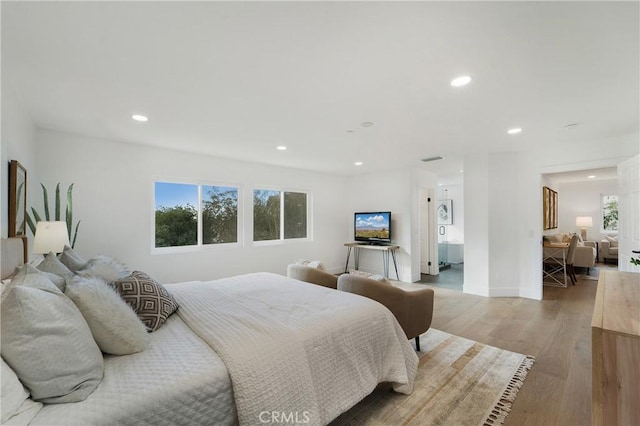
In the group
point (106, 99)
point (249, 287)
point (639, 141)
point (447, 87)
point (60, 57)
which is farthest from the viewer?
point (639, 141)

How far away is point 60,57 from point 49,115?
1.50m

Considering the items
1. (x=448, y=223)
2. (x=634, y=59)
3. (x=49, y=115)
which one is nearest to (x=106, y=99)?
(x=49, y=115)

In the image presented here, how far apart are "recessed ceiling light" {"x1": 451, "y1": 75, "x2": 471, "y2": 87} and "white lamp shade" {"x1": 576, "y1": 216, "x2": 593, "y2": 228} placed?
8429mm

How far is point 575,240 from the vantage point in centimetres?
548

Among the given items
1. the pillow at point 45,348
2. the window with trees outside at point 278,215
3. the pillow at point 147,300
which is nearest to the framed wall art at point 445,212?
the window with trees outside at point 278,215

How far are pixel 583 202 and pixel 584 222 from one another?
88 centimetres

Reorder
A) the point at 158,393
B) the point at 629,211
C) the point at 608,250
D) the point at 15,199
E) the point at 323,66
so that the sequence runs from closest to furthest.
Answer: the point at 158,393, the point at 323,66, the point at 15,199, the point at 629,211, the point at 608,250

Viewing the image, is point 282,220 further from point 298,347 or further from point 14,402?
point 14,402

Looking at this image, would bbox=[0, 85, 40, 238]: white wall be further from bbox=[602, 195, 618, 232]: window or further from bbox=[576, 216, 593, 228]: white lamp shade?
bbox=[602, 195, 618, 232]: window

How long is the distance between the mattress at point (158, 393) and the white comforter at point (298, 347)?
0.08 m

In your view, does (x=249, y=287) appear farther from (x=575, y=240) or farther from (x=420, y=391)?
(x=575, y=240)

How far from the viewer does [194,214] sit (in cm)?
473

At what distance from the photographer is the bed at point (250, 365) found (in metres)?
1.12

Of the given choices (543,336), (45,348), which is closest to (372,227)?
(543,336)
